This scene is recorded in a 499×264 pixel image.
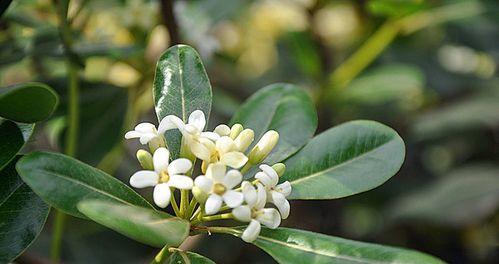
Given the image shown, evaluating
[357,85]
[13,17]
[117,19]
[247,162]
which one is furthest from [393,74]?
[247,162]

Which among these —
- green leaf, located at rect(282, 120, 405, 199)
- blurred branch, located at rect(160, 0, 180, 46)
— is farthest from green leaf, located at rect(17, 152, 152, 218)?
blurred branch, located at rect(160, 0, 180, 46)

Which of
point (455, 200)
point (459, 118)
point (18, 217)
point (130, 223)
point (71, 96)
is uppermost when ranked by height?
point (130, 223)

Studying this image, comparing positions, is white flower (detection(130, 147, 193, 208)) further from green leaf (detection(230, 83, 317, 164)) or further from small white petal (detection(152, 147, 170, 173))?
green leaf (detection(230, 83, 317, 164))

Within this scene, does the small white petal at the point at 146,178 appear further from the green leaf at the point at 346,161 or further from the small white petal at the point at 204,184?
the green leaf at the point at 346,161

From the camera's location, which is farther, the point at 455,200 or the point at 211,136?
the point at 455,200

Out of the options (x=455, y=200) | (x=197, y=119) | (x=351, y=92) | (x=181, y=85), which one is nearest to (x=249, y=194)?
(x=197, y=119)

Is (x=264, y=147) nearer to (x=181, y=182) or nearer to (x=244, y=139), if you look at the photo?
(x=244, y=139)

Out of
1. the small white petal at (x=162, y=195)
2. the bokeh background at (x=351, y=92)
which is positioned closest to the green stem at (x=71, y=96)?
the bokeh background at (x=351, y=92)
